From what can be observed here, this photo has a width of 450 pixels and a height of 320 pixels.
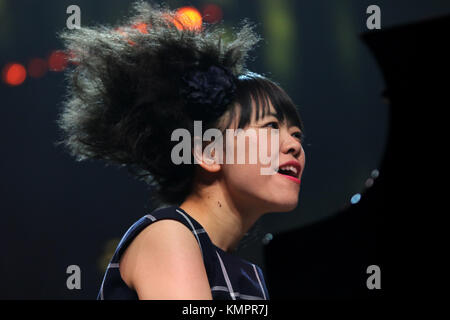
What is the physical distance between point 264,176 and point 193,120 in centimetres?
26

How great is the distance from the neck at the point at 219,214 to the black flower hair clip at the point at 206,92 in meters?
0.21

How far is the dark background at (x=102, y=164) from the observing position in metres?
2.97

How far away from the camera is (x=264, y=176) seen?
4.78 ft

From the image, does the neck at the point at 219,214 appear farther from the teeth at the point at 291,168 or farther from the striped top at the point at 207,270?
the teeth at the point at 291,168

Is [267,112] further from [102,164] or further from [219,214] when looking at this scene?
[102,164]
